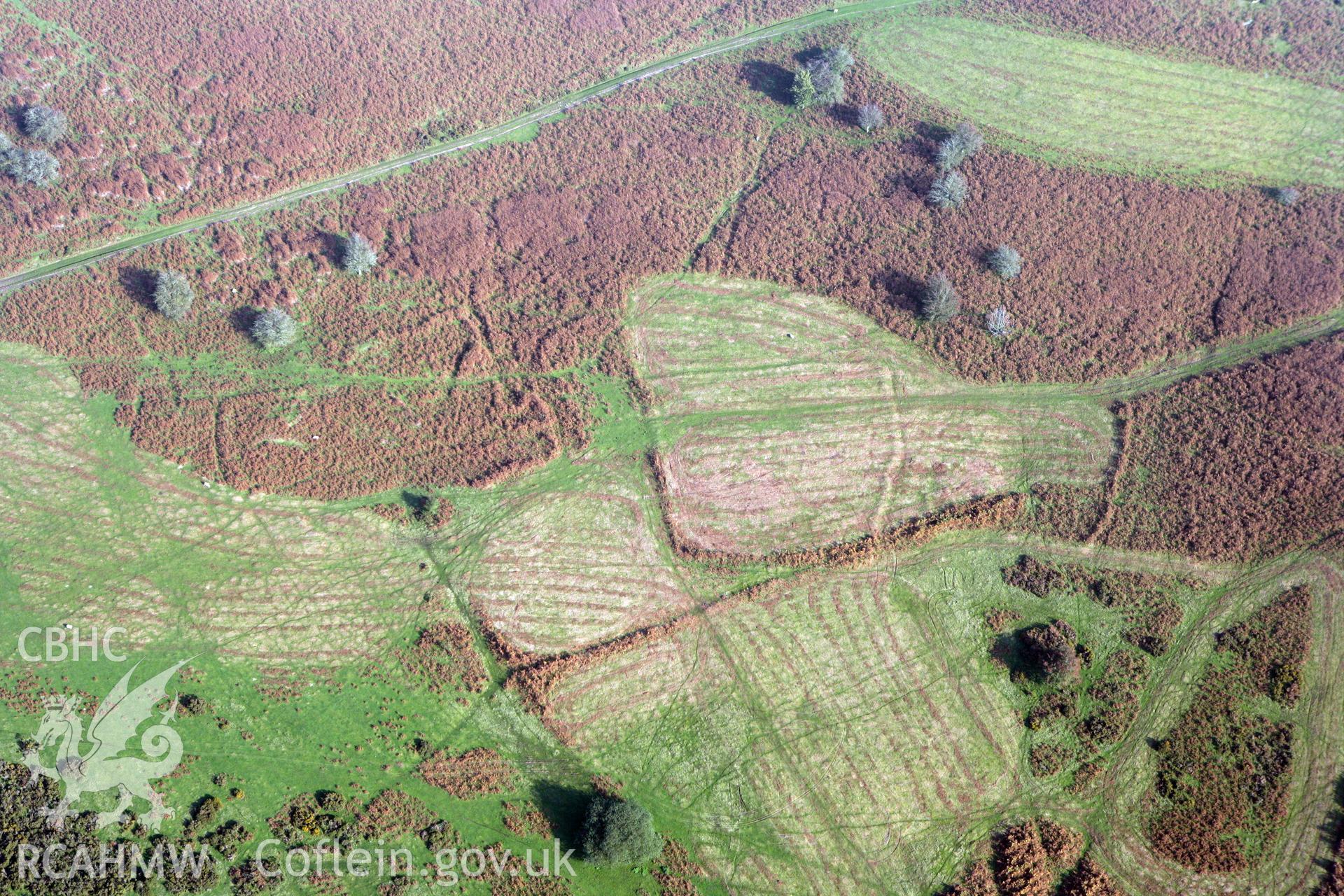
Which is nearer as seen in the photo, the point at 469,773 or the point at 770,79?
the point at 469,773

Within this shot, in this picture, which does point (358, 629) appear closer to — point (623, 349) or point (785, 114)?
point (623, 349)

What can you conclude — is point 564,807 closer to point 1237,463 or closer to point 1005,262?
point 1237,463

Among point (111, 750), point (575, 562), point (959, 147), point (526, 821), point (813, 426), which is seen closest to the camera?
point (526, 821)

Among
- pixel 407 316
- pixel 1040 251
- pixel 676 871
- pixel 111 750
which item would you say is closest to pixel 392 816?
pixel 676 871

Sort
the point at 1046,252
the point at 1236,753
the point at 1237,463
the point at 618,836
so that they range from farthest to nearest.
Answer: the point at 1046,252, the point at 1237,463, the point at 1236,753, the point at 618,836

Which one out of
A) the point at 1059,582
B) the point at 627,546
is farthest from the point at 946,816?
the point at 627,546

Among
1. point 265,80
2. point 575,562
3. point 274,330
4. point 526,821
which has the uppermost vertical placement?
point 265,80

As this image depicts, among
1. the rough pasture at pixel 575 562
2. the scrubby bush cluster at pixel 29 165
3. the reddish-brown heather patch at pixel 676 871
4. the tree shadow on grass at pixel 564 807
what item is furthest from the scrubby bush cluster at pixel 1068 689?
the scrubby bush cluster at pixel 29 165
